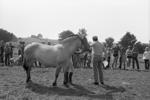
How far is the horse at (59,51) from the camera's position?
27.4 ft

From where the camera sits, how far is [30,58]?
29.9 feet

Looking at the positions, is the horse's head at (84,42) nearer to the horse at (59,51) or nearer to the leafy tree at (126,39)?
the horse at (59,51)

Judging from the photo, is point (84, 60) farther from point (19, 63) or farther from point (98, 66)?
point (98, 66)

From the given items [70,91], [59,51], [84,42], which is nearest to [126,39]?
[84,42]

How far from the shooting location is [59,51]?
8.34 meters

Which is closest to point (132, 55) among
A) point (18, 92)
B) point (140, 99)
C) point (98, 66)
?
point (98, 66)

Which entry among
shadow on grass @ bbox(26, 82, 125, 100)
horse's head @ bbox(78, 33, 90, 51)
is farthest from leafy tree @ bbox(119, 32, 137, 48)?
shadow on grass @ bbox(26, 82, 125, 100)

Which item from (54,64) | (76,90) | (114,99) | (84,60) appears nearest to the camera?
(114,99)

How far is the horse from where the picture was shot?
834 cm

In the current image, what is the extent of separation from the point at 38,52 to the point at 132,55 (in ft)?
34.5

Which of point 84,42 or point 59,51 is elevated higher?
point 84,42

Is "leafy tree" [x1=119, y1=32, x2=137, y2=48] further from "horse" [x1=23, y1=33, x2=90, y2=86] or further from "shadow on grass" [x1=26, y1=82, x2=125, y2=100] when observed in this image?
"shadow on grass" [x1=26, y1=82, x2=125, y2=100]

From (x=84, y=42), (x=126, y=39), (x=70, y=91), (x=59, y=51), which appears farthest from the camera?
(x=126, y=39)

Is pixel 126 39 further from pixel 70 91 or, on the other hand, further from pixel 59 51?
pixel 70 91
